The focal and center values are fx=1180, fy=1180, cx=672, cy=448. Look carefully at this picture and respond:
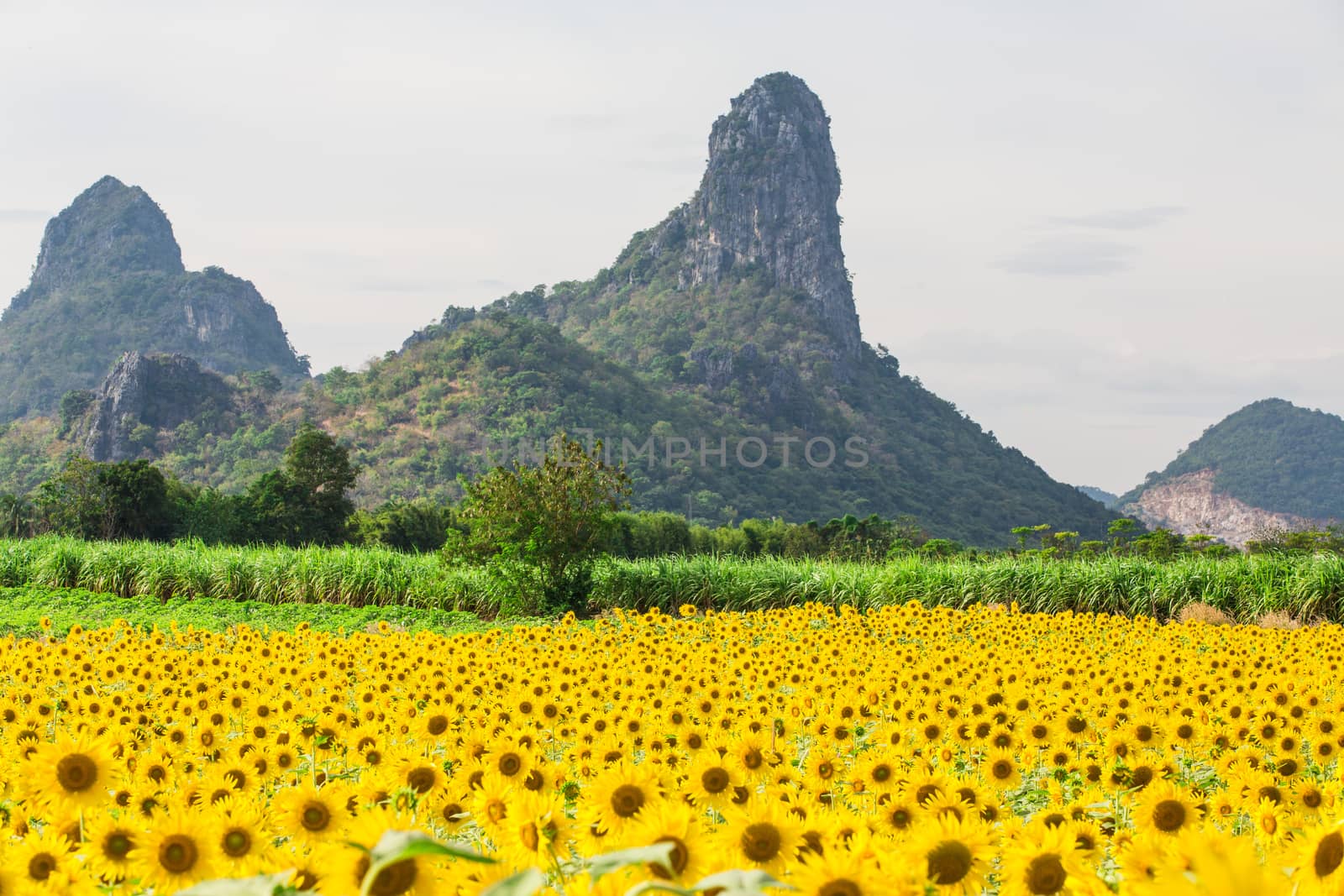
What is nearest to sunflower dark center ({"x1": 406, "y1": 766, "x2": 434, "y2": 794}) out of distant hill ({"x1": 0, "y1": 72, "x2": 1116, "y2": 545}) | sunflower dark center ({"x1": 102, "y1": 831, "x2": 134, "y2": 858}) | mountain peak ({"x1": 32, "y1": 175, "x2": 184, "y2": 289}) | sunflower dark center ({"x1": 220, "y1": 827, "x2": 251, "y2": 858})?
sunflower dark center ({"x1": 220, "y1": 827, "x2": 251, "y2": 858})

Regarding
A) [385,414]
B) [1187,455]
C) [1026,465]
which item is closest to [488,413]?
[385,414]

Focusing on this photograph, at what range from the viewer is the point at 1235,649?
745cm

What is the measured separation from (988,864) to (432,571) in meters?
14.8

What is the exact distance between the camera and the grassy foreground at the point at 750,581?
46.3 feet

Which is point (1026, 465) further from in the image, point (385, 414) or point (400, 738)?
point (400, 738)

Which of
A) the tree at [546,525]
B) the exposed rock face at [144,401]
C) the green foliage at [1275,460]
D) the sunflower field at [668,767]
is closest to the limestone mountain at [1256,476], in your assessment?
the green foliage at [1275,460]

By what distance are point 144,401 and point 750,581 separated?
255ft

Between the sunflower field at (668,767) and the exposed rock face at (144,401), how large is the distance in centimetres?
8034

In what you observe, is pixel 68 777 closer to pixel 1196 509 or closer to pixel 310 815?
pixel 310 815

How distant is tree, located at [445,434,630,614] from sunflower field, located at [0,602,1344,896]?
20.7 feet

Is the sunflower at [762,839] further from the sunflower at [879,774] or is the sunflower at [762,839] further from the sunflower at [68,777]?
the sunflower at [68,777]

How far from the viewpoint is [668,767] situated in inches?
137

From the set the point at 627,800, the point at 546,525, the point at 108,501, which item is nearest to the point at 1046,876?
the point at 627,800

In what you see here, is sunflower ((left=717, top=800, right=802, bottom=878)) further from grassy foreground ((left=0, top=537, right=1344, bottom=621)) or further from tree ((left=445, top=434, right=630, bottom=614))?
grassy foreground ((left=0, top=537, right=1344, bottom=621))
